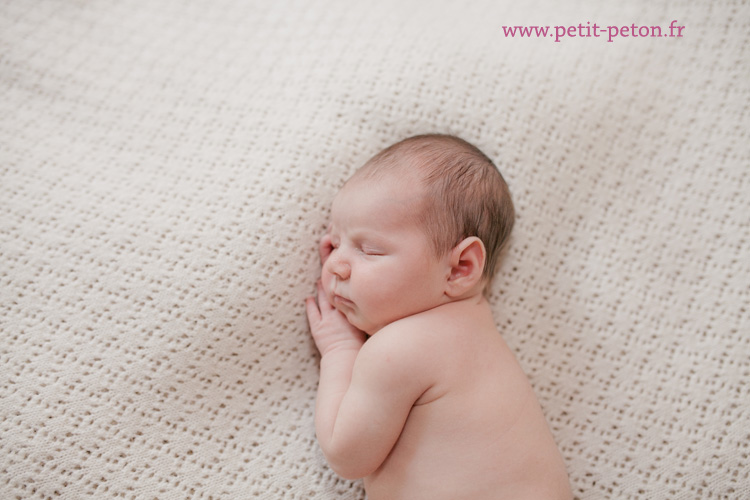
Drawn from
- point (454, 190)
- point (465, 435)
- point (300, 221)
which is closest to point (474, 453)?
point (465, 435)

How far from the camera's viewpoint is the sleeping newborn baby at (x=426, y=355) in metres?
1.04

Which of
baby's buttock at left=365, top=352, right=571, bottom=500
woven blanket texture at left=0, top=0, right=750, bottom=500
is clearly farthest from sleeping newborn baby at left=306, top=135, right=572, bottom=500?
woven blanket texture at left=0, top=0, right=750, bottom=500

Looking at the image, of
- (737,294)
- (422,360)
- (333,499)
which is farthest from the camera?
(737,294)

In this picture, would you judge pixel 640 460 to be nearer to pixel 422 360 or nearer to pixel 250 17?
pixel 422 360

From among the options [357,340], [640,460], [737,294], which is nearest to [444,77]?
[357,340]

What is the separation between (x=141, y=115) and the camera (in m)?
1.34

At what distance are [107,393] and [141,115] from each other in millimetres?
652

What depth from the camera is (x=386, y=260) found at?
3.55 feet

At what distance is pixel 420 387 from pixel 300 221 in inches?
17.8

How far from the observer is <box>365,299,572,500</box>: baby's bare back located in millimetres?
1022

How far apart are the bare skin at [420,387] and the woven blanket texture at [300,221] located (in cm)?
15

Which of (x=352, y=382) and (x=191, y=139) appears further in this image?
(x=191, y=139)

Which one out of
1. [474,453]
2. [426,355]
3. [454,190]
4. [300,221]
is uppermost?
[454,190]

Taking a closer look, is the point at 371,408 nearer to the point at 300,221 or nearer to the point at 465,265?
the point at 465,265
